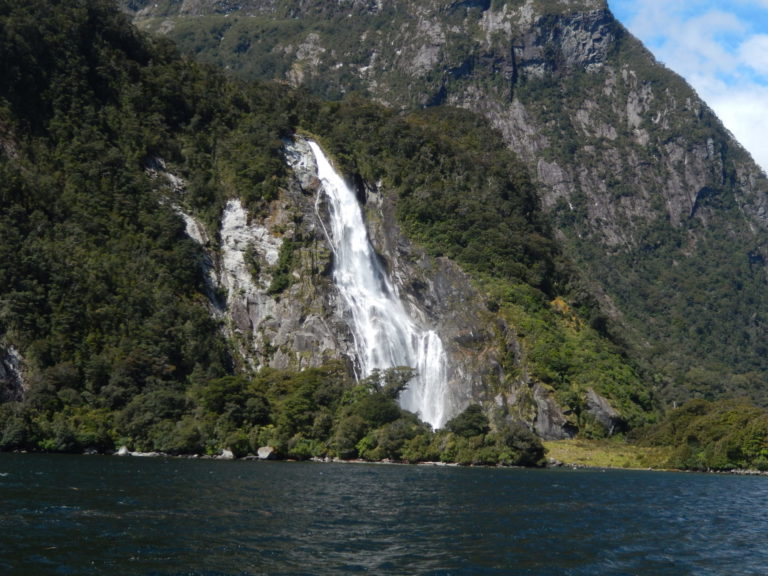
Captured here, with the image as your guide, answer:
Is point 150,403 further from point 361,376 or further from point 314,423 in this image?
point 361,376

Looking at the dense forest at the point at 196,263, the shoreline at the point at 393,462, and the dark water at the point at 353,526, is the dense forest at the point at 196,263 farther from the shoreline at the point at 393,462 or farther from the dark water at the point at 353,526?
the dark water at the point at 353,526

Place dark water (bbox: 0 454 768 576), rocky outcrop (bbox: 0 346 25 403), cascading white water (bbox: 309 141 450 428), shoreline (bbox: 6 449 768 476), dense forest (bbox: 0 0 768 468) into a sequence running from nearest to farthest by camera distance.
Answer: dark water (bbox: 0 454 768 576) < shoreline (bbox: 6 449 768 476) < rocky outcrop (bbox: 0 346 25 403) < dense forest (bbox: 0 0 768 468) < cascading white water (bbox: 309 141 450 428)

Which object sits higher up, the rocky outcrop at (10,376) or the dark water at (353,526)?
the rocky outcrop at (10,376)

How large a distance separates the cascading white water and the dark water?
42905 millimetres

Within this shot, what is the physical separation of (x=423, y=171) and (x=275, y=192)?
27448 millimetres

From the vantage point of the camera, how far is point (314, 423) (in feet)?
242

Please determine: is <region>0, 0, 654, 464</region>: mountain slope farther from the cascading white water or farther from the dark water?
the dark water

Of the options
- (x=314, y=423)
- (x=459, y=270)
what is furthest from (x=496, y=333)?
(x=314, y=423)

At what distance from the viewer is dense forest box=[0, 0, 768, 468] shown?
7275 cm

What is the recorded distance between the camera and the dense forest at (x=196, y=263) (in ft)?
239

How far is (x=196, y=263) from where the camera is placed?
97.3m

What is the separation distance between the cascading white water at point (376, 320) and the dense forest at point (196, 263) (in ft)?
19.7

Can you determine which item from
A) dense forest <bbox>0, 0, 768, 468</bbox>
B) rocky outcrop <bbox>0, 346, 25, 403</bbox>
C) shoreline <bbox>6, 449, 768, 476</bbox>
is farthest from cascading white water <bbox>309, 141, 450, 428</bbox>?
rocky outcrop <bbox>0, 346, 25, 403</bbox>

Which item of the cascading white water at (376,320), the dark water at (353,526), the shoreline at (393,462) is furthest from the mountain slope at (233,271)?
the dark water at (353,526)
